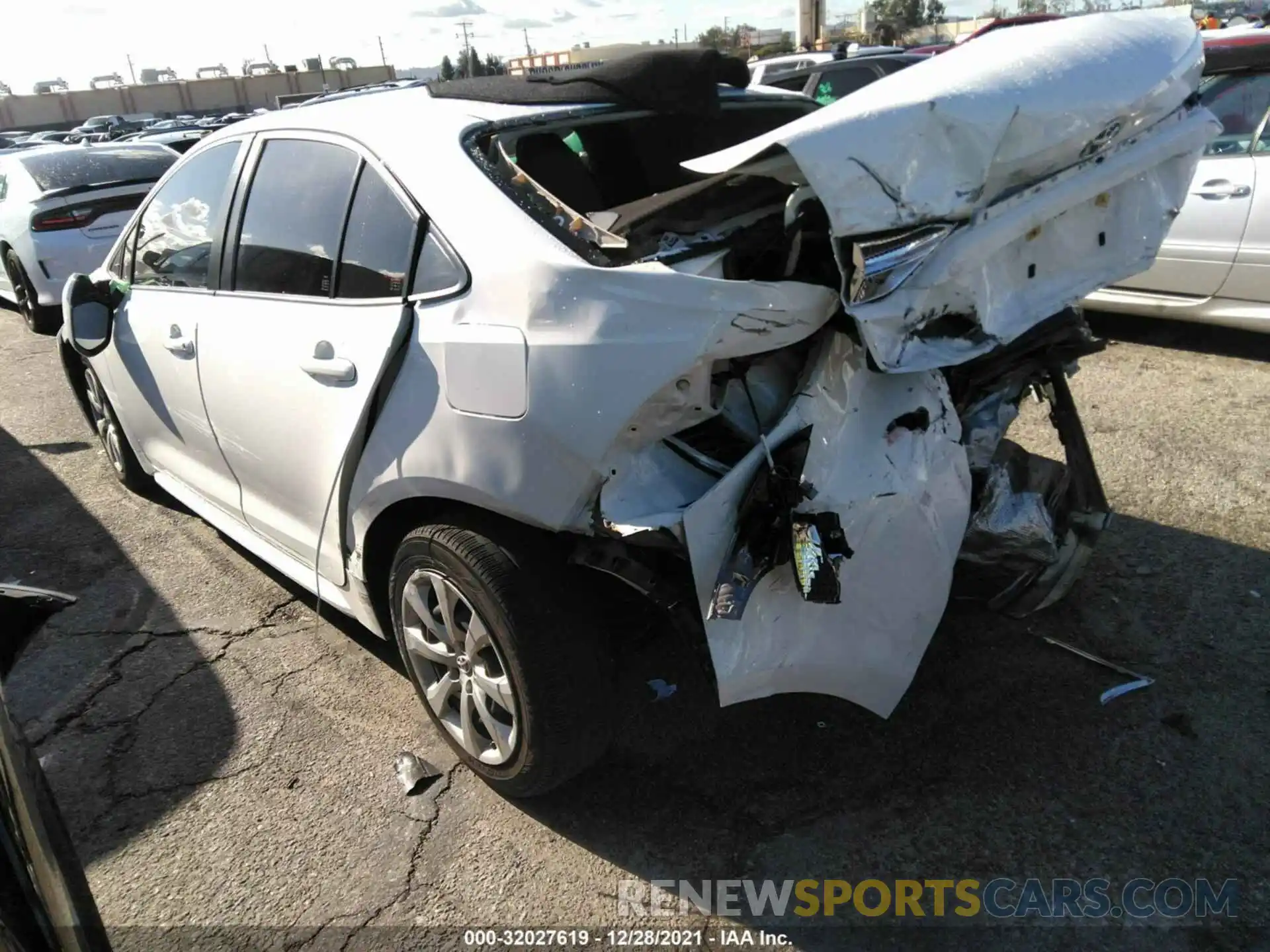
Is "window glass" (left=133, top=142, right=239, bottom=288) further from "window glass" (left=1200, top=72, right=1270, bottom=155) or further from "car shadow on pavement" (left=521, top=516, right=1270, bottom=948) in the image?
"window glass" (left=1200, top=72, right=1270, bottom=155)

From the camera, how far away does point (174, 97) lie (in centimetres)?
6888

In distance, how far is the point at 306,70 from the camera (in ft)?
235

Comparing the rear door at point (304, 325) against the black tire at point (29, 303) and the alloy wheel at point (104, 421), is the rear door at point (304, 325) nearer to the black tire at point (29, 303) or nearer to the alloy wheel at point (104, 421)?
the alloy wheel at point (104, 421)

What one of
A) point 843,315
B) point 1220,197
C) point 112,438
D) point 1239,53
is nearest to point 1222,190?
point 1220,197

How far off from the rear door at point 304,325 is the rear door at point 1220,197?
4289 millimetres

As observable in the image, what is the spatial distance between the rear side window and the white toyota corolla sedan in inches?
247

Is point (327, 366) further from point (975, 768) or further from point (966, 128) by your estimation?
point (975, 768)

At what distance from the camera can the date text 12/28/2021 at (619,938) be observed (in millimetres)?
2170

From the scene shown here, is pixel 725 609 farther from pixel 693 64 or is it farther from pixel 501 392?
pixel 693 64

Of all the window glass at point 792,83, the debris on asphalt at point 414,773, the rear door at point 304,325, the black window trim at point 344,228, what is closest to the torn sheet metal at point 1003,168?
the black window trim at point 344,228

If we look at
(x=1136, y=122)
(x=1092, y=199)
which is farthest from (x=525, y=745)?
(x=1136, y=122)

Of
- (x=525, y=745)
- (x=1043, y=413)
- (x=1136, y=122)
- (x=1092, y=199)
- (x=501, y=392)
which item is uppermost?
(x=1136, y=122)

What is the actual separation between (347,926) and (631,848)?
74cm

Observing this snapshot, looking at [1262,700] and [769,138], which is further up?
[769,138]
